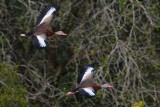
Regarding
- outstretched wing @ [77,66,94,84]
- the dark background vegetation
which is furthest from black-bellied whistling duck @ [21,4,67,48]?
the dark background vegetation

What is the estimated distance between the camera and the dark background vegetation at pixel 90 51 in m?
6.12

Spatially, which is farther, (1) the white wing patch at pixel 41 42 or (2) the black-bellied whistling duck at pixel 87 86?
(2) the black-bellied whistling duck at pixel 87 86

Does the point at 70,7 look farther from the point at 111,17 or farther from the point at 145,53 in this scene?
the point at 145,53

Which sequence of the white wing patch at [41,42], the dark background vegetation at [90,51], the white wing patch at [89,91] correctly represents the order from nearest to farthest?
the white wing patch at [41,42]
the white wing patch at [89,91]
the dark background vegetation at [90,51]

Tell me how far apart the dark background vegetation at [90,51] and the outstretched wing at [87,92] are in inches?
41.2

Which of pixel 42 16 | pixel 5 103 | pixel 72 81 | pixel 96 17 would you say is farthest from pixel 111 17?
pixel 5 103

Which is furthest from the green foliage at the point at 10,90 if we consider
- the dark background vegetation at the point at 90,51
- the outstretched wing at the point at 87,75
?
the outstretched wing at the point at 87,75

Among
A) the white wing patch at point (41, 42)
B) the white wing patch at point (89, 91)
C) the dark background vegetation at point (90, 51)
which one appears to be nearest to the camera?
the white wing patch at point (41, 42)

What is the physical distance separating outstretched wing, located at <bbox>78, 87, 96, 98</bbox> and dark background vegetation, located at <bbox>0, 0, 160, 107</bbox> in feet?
3.43

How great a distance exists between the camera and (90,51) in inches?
251

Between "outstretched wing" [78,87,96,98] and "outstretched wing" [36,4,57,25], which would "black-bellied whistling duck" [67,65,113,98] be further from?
"outstretched wing" [36,4,57,25]

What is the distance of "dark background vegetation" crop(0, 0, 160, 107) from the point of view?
241 inches

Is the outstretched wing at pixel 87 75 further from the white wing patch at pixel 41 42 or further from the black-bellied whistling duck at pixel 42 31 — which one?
the white wing patch at pixel 41 42

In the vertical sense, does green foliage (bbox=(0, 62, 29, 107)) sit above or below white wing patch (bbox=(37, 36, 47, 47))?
below
